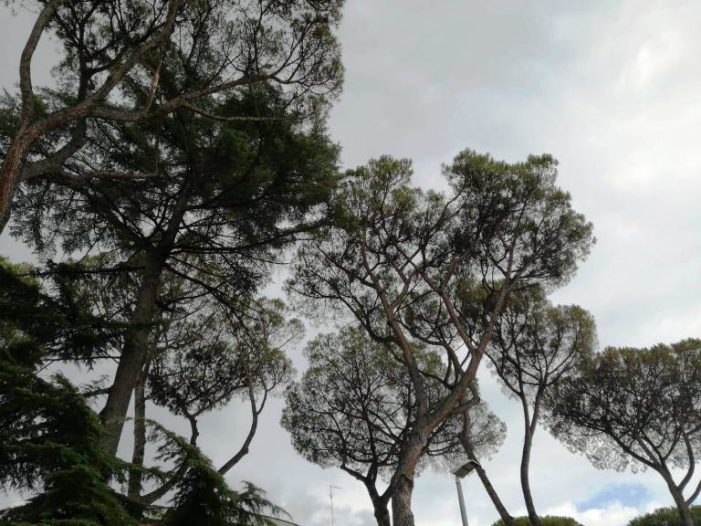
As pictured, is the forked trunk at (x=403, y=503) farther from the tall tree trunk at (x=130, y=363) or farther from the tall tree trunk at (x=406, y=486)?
the tall tree trunk at (x=130, y=363)

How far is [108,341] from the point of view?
6.29 metres

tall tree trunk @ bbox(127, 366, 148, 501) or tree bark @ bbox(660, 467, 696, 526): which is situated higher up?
tall tree trunk @ bbox(127, 366, 148, 501)

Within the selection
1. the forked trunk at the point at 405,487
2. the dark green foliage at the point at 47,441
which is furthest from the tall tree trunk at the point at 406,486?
the dark green foliage at the point at 47,441

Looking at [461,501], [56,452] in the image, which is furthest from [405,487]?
[56,452]

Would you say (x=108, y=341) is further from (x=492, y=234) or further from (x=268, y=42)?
(x=492, y=234)

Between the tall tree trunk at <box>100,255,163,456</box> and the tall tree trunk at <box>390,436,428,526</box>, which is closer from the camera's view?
the tall tree trunk at <box>100,255,163,456</box>

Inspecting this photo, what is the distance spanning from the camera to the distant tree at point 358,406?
14719mm

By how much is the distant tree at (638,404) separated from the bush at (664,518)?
1.23m

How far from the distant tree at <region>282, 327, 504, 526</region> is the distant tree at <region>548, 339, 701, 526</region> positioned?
2408mm

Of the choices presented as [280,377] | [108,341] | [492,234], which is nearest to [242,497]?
[108,341]

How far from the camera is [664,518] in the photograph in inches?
593

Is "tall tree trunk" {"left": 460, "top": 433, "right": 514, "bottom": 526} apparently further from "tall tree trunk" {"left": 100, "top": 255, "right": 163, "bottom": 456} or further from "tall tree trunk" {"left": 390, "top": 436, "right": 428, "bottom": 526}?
"tall tree trunk" {"left": 100, "top": 255, "right": 163, "bottom": 456}

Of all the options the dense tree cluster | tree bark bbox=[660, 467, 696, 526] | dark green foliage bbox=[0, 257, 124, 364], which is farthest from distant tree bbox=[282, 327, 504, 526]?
dark green foliage bbox=[0, 257, 124, 364]

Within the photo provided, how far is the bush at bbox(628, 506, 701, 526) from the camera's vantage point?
14.7 meters
